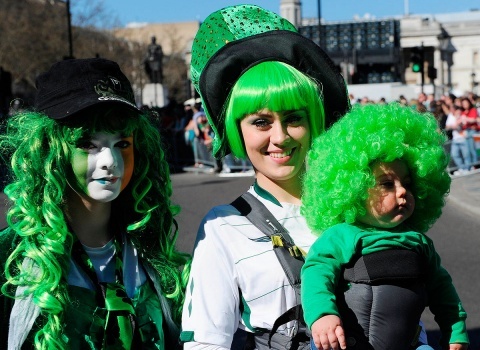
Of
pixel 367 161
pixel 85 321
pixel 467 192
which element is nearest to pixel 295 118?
pixel 367 161

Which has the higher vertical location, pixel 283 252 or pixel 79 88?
pixel 79 88

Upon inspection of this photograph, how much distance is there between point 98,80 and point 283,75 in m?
0.61

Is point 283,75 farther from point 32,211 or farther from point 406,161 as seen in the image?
point 32,211

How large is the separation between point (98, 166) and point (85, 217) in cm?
19

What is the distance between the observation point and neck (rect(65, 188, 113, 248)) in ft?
8.90

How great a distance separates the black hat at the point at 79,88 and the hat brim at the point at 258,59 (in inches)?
11.0

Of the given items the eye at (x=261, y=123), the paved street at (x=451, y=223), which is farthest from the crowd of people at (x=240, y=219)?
the paved street at (x=451, y=223)

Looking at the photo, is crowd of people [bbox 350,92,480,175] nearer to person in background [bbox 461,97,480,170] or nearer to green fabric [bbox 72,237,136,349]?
person in background [bbox 461,97,480,170]

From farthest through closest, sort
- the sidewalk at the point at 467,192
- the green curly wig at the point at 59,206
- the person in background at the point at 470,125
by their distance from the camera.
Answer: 1. the person in background at the point at 470,125
2. the sidewalk at the point at 467,192
3. the green curly wig at the point at 59,206

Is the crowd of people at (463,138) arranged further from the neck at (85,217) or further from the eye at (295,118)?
the neck at (85,217)

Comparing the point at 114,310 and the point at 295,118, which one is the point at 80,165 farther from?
the point at 295,118

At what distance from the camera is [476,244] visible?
33.9ft

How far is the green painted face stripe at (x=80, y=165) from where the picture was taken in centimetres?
266

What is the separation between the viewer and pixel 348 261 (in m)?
2.39
